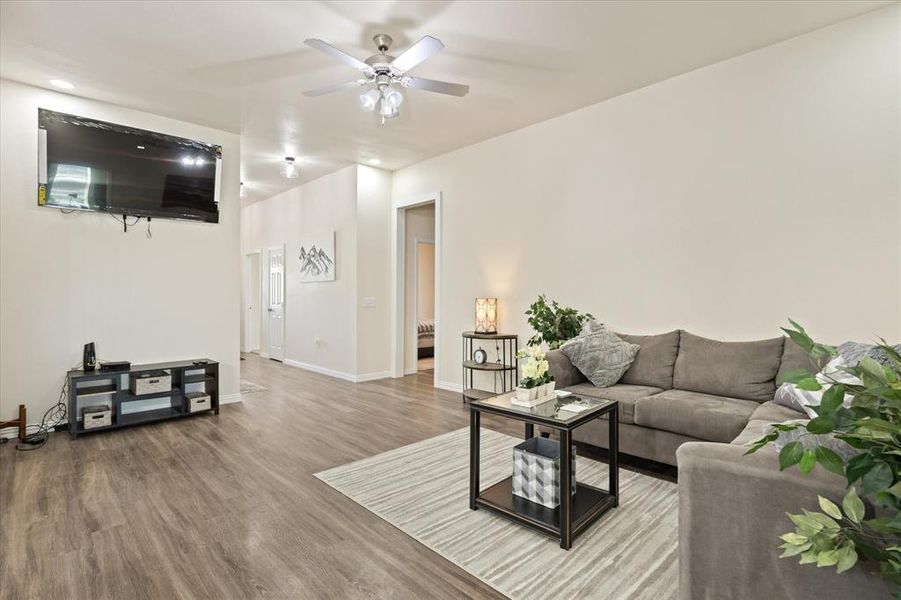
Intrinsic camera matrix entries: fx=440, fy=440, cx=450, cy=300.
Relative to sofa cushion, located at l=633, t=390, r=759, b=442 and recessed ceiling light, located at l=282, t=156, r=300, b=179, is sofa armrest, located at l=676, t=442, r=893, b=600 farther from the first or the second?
recessed ceiling light, located at l=282, t=156, r=300, b=179

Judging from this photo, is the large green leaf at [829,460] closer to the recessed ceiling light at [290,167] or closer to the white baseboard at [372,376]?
the white baseboard at [372,376]

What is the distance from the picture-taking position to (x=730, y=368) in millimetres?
3160

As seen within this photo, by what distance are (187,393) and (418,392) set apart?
2.58 metres

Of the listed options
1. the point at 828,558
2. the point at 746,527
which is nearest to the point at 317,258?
the point at 746,527

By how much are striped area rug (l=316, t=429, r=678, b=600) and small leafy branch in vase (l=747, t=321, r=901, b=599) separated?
1145 millimetres

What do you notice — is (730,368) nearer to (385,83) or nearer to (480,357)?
(480,357)

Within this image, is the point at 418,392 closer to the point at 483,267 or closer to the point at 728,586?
the point at 483,267

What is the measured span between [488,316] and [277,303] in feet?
16.1

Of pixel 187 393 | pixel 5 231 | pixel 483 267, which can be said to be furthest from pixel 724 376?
pixel 5 231

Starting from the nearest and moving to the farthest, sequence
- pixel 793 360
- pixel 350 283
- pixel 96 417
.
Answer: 1. pixel 793 360
2. pixel 96 417
3. pixel 350 283

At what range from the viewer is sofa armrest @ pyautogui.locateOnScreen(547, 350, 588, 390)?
359 centimetres

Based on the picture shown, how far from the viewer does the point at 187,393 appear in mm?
4746

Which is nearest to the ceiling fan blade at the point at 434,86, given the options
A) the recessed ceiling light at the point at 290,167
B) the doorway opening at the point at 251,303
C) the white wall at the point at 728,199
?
the white wall at the point at 728,199

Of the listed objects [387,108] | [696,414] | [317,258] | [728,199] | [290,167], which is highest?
[290,167]
